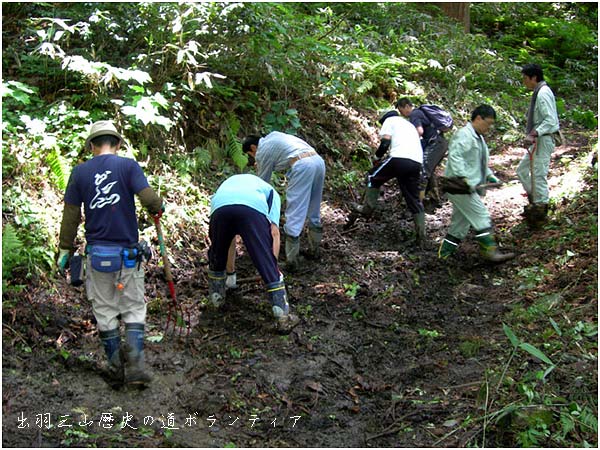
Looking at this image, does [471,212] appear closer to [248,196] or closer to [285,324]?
[285,324]

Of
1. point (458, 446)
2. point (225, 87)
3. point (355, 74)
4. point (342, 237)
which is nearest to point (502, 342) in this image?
point (458, 446)

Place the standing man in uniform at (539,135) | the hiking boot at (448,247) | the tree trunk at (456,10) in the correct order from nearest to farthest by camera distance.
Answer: the hiking boot at (448,247), the standing man in uniform at (539,135), the tree trunk at (456,10)

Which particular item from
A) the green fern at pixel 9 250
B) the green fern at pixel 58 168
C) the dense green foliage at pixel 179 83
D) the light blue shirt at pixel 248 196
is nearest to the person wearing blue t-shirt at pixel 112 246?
the green fern at pixel 9 250

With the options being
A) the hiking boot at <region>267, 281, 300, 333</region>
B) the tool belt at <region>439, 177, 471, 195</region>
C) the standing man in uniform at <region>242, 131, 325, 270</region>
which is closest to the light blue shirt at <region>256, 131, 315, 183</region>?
the standing man in uniform at <region>242, 131, 325, 270</region>

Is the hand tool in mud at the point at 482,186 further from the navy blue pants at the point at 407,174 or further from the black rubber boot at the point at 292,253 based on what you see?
the black rubber boot at the point at 292,253

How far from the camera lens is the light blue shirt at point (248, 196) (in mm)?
6129

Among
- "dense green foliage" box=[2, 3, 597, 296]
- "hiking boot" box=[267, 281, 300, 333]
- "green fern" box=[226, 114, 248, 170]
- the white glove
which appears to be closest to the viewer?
"hiking boot" box=[267, 281, 300, 333]

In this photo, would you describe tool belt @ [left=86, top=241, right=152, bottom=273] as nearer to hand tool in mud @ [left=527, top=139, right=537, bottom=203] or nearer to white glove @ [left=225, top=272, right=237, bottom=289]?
white glove @ [left=225, top=272, right=237, bottom=289]

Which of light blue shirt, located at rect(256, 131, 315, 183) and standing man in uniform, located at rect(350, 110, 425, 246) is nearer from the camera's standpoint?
light blue shirt, located at rect(256, 131, 315, 183)

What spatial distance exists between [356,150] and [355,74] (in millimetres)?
1632

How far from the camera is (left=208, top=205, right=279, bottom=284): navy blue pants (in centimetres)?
608

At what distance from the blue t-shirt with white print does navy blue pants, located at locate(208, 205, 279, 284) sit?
101 cm

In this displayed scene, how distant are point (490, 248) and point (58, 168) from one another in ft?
17.2

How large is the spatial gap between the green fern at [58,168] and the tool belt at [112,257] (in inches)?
72.6
